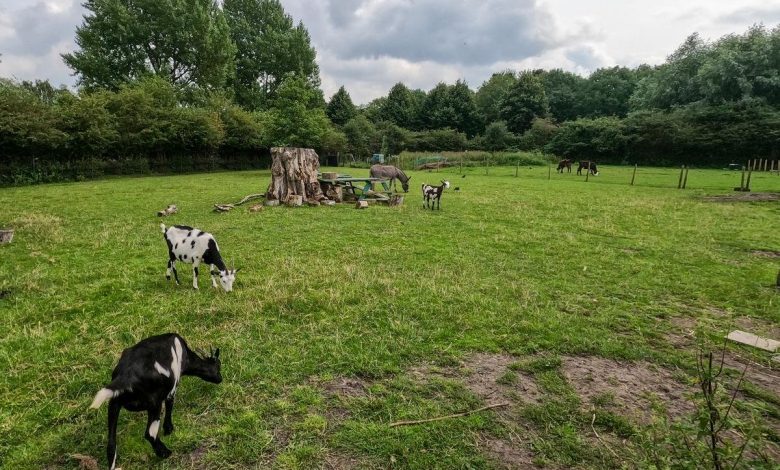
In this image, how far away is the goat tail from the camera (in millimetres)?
2357

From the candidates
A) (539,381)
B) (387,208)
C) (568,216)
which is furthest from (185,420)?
(568,216)

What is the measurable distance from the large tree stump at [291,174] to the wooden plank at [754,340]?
38.1ft

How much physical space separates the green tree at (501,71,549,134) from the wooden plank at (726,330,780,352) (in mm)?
57666

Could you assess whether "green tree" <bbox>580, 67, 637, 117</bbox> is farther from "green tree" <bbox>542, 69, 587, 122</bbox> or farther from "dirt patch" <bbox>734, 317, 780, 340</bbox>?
"dirt patch" <bbox>734, 317, 780, 340</bbox>

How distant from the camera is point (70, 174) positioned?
77.9 feet

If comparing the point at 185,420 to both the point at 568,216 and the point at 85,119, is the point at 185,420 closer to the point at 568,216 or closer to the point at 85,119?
the point at 568,216

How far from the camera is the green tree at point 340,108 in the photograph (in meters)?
57.7

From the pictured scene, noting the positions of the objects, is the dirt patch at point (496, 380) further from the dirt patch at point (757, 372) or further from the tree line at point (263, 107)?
the tree line at point (263, 107)

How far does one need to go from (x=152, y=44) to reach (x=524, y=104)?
45.8 metres

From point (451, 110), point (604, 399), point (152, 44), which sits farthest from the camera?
point (451, 110)

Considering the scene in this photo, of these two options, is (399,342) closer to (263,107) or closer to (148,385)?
(148,385)

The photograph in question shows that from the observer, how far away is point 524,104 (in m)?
58.0

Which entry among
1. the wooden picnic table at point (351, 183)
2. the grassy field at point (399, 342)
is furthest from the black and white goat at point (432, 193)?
the grassy field at point (399, 342)

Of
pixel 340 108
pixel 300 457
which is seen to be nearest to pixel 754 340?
pixel 300 457
